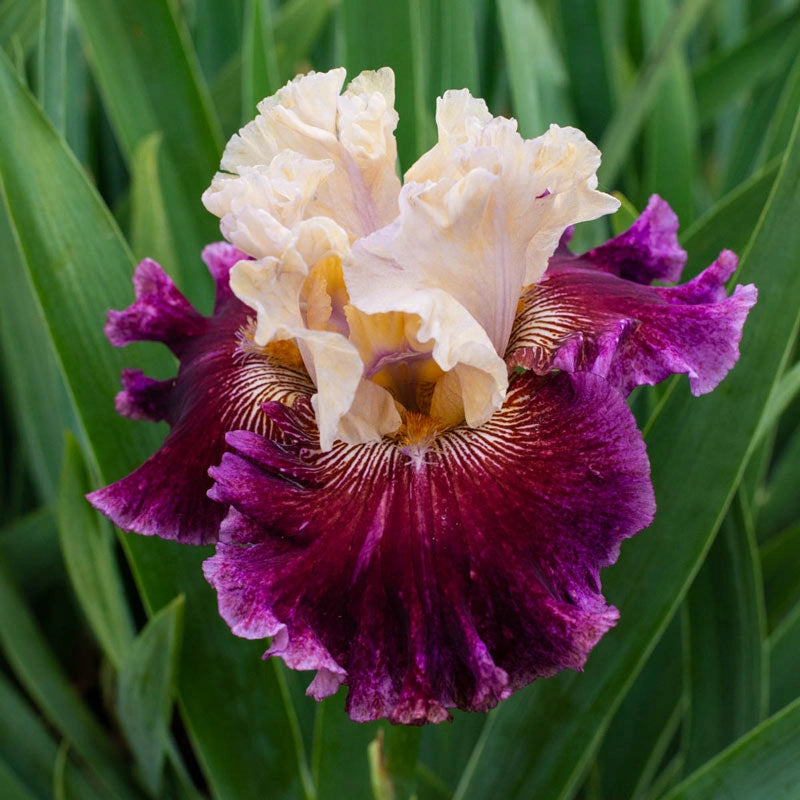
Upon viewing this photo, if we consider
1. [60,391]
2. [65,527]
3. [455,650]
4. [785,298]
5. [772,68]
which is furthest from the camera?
[772,68]

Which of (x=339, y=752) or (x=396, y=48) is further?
(x=396, y=48)

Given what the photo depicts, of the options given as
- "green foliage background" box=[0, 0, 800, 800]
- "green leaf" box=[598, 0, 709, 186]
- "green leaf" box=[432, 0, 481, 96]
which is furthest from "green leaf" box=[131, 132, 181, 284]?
"green leaf" box=[598, 0, 709, 186]

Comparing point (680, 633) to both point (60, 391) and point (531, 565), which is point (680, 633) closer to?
point (531, 565)

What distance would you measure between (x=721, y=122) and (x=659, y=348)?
1222 mm

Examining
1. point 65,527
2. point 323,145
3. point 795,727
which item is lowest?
point 795,727

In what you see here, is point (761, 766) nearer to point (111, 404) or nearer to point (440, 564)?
point (440, 564)

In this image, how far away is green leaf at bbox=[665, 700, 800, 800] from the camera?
0.61 metres

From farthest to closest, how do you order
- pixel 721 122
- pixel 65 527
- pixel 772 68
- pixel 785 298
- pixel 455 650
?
pixel 721 122, pixel 772 68, pixel 65 527, pixel 785 298, pixel 455 650

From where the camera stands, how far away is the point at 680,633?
91cm

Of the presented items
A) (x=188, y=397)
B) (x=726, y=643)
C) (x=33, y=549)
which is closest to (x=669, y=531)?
(x=726, y=643)

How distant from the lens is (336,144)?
0.62 meters

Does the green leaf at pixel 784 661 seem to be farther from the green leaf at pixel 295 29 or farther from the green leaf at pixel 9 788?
the green leaf at pixel 295 29

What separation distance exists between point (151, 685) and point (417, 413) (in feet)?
1.18

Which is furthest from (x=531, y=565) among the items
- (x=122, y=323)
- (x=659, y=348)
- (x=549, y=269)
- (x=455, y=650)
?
(x=122, y=323)
